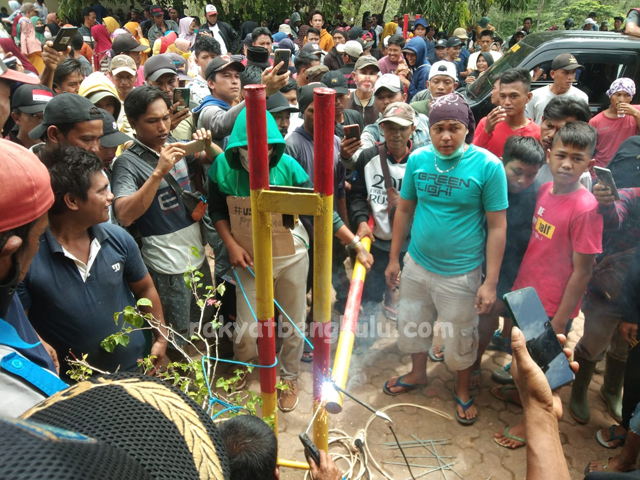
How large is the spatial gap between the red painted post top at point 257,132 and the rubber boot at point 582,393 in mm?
2802

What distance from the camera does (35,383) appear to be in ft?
3.82

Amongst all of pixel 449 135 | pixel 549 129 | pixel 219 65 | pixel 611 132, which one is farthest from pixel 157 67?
pixel 611 132

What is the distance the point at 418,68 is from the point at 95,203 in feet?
23.8

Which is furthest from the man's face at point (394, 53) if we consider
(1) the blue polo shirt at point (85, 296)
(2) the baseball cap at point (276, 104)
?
(1) the blue polo shirt at point (85, 296)

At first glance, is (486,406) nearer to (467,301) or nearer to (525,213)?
(467,301)

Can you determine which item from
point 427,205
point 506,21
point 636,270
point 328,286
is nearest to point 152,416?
point 328,286

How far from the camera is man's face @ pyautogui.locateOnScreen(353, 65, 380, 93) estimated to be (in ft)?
18.1

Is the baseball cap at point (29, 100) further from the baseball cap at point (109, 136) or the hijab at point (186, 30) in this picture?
the hijab at point (186, 30)

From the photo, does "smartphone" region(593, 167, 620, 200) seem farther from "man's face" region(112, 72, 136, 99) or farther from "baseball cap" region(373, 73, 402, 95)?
"man's face" region(112, 72, 136, 99)

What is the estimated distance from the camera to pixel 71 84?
A: 4.32 metres

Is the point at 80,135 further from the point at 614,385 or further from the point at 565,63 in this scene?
the point at 565,63

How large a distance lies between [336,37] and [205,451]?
11048 millimetres

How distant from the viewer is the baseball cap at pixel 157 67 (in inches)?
178

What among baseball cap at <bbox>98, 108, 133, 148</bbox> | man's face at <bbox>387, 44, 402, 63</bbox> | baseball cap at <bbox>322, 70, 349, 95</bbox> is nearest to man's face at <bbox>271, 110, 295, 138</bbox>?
baseball cap at <bbox>322, 70, 349, 95</bbox>
